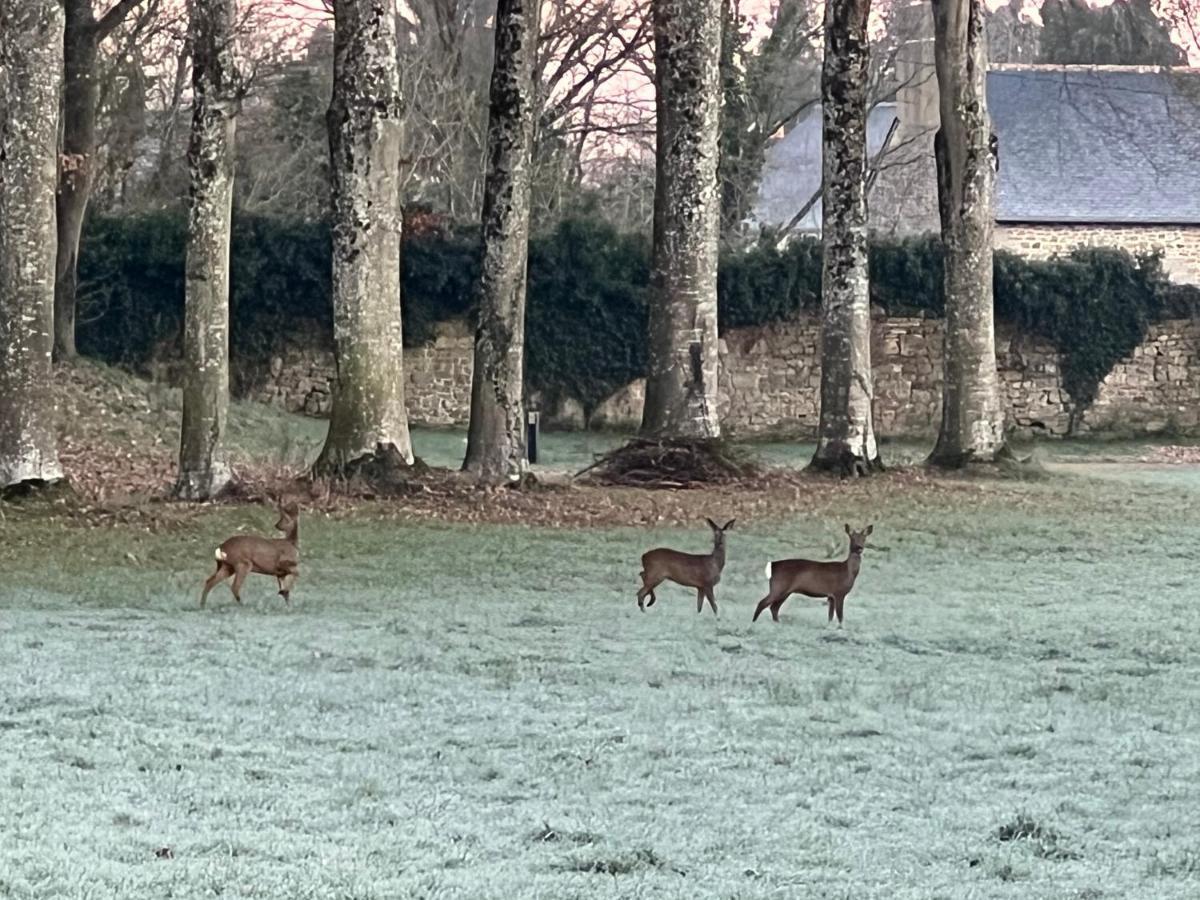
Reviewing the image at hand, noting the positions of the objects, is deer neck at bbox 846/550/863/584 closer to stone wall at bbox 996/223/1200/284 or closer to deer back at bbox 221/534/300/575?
deer back at bbox 221/534/300/575

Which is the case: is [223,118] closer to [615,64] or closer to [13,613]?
[13,613]

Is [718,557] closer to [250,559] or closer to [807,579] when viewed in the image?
[807,579]

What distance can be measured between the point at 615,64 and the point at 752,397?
7.04 metres

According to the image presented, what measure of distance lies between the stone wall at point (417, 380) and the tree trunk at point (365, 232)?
512 inches

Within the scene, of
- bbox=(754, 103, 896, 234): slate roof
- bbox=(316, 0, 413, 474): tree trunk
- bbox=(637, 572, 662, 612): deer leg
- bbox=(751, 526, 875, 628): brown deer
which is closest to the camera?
bbox=(751, 526, 875, 628): brown deer

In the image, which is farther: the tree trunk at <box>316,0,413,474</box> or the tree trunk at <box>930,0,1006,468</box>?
the tree trunk at <box>930,0,1006,468</box>

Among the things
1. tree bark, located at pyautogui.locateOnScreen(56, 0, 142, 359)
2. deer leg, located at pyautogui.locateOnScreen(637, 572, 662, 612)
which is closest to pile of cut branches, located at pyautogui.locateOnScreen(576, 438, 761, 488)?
deer leg, located at pyautogui.locateOnScreen(637, 572, 662, 612)

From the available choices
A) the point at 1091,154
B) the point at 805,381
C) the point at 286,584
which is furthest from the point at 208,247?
the point at 1091,154

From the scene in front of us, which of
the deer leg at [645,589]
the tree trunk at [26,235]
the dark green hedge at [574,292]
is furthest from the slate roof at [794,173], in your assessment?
the deer leg at [645,589]

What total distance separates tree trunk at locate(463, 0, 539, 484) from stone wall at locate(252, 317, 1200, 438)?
12196 mm

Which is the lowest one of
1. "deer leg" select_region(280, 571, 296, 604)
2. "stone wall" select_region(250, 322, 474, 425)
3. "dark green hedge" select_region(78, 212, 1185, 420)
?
"deer leg" select_region(280, 571, 296, 604)

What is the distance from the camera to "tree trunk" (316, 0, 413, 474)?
16250mm

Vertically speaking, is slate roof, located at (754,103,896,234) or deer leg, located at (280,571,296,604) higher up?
slate roof, located at (754,103,896,234)

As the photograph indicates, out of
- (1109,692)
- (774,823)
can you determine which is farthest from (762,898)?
(1109,692)
